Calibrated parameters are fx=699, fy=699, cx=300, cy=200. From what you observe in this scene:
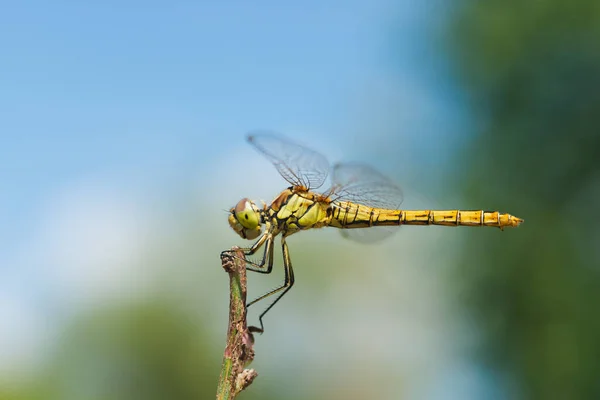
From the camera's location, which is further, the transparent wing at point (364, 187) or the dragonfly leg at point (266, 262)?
the transparent wing at point (364, 187)

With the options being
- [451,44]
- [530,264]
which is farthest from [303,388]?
[451,44]

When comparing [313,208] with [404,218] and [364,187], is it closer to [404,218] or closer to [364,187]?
[364,187]

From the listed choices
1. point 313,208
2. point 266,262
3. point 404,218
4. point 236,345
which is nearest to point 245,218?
point 266,262

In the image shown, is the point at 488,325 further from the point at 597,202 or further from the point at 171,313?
the point at 171,313

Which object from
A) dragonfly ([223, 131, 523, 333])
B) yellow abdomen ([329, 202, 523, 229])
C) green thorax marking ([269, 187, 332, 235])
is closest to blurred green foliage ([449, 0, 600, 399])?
yellow abdomen ([329, 202, 523, 229])

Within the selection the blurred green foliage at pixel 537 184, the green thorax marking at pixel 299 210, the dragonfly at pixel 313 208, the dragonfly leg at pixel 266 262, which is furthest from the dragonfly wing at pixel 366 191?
the blurred green foliage at pixel 537 184

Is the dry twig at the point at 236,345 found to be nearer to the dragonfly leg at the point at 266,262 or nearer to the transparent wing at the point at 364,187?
the dragonfly leg at the point at 266,262

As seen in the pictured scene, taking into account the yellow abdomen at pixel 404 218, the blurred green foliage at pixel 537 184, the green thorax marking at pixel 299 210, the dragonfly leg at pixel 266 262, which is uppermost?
the blurred green foliage at pixel 537 184
